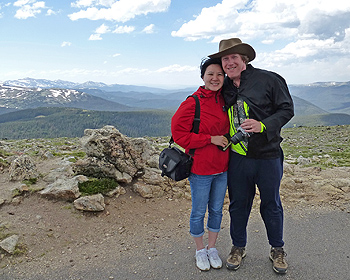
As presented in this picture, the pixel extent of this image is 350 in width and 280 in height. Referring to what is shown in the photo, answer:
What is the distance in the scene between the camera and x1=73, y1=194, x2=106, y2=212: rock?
7871 millimetres

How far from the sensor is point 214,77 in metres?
5.00

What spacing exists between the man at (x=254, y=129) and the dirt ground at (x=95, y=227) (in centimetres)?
210

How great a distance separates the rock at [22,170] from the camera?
9211 millimetres

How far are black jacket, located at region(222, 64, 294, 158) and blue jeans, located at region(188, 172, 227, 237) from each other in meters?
0.87

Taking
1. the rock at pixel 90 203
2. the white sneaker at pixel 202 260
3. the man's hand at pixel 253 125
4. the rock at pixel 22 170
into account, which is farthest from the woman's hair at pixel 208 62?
the rock at pixel 22 170

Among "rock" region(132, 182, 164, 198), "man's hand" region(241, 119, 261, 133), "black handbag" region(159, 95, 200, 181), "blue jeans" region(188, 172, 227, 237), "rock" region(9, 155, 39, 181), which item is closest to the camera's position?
"man's hand" region(241, 119, 261, 133)

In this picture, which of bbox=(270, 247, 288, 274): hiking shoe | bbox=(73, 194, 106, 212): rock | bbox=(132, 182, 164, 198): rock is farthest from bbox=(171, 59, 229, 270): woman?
bbox=(132, 182, 164, 198): rock

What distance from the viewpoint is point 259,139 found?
500cm

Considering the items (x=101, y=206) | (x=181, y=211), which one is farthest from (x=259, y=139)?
(x=101, y=206)

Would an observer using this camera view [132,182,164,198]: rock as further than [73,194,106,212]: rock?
Yes

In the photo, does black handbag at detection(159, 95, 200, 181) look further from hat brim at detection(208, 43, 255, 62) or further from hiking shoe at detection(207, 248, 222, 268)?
hiking shoe at detection(207, 248, 222, 268)

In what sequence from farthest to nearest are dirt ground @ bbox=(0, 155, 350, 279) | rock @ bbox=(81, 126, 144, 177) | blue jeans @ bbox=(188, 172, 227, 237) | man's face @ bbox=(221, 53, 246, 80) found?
rock @ bbox=(81, 126, 144, 177) < dirt ground @ bbox=(0, 155, 350, 279) < blue jeans @ bbox=(188, 172, 227, 237) < man's face @ bbox=(221, 53, 246, 80)

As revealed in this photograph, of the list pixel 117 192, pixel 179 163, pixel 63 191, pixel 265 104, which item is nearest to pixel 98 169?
pixel 117 192

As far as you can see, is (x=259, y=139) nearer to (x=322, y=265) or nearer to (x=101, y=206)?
(x=322, y=265)
